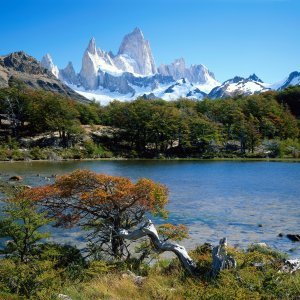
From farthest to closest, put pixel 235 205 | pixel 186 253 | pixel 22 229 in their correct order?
pixel 235 205, pixel 22 229, pixel 186 253

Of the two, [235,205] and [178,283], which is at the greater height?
[178,283]

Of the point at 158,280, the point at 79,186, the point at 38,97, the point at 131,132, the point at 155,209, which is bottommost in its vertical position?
the point at 158,280

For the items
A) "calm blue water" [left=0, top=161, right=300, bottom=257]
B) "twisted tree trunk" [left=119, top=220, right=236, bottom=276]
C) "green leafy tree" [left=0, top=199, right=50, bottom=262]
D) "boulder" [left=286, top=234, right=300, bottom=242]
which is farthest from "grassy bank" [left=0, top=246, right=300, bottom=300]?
"boulder" [left=286, top=234, right=300, bottom=242]

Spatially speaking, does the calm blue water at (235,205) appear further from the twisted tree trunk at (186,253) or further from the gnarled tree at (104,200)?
the twisted tree trunk at (186,253)

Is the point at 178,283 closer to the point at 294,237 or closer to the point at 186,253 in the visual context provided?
the point at 186,253

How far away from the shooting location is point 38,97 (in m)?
87.2

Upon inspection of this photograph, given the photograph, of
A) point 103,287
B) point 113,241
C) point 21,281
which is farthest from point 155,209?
point 21,281

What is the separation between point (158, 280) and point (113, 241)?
362cm

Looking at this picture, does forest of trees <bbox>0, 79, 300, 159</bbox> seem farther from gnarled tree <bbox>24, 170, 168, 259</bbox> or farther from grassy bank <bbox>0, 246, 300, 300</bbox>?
grassy bank <bbox>0, 246, 300, 300</bbox>

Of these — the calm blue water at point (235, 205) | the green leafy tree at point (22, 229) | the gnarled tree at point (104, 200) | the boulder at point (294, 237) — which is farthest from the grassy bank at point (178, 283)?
the boulder at point (294, 237)

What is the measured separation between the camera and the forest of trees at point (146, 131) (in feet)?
270

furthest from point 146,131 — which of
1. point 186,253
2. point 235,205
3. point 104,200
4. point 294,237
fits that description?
point 186,253

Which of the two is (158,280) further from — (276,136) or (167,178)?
(276,136)

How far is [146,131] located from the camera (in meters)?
88.2
